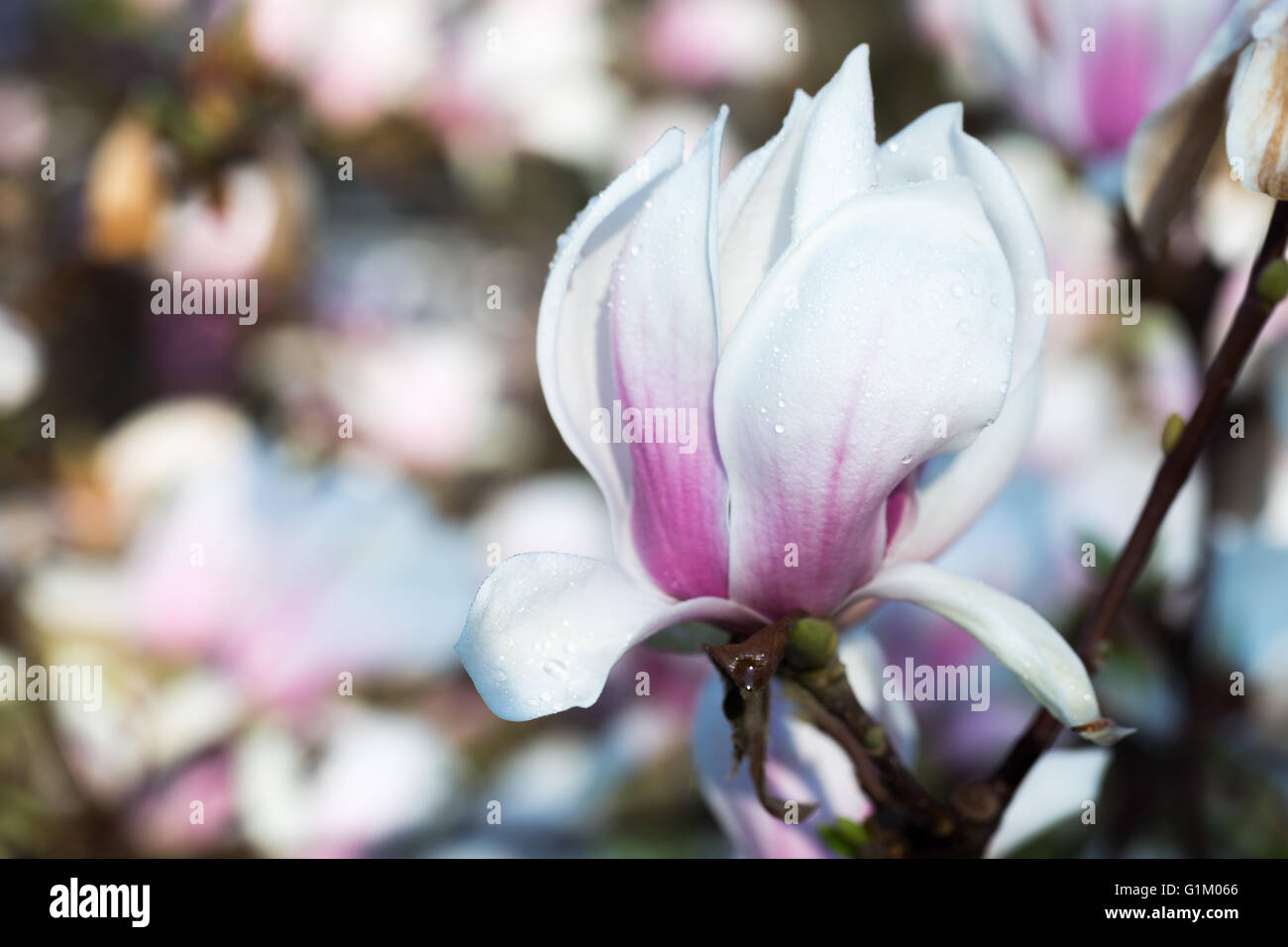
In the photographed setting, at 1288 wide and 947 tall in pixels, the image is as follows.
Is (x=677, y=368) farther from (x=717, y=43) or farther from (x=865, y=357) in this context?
(x=717, y=43)

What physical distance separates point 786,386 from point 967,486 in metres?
0.07

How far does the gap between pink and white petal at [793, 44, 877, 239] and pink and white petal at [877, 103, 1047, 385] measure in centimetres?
2

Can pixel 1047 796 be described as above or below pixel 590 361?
below

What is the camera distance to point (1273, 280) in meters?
0.25

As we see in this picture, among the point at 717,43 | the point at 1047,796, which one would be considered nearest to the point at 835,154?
the point at 1047,796

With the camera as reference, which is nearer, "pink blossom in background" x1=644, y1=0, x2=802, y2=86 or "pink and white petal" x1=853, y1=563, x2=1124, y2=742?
"pink and white petal" x1=853, y1=563, x2=1124, y2=742

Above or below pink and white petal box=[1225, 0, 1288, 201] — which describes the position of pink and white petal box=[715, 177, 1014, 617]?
below

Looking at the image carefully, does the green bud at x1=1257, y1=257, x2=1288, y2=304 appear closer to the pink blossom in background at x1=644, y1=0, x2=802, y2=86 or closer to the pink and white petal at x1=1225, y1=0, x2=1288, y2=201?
the pink and white petal at x1=1225, y1=0, x2=1288, y2=201

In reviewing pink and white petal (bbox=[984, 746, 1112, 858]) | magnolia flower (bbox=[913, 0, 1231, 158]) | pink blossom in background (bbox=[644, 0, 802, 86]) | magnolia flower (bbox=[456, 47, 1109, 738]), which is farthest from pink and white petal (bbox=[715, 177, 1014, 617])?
pink blossom in background (bbox=[644, 0, 802, 86])

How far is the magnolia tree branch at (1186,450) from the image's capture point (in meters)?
0.25

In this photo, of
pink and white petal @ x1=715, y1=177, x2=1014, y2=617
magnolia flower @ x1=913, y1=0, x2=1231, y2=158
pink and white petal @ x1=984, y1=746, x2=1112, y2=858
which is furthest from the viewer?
magnolia flower @ x1=913, y1=0, x2=1231, y2=158

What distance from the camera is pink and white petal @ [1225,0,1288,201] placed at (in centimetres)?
23

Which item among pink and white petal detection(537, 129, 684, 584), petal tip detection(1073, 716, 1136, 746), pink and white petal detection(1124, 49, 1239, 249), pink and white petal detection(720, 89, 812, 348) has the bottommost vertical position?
petal tip detection(1073, 716, 1136, 746)
